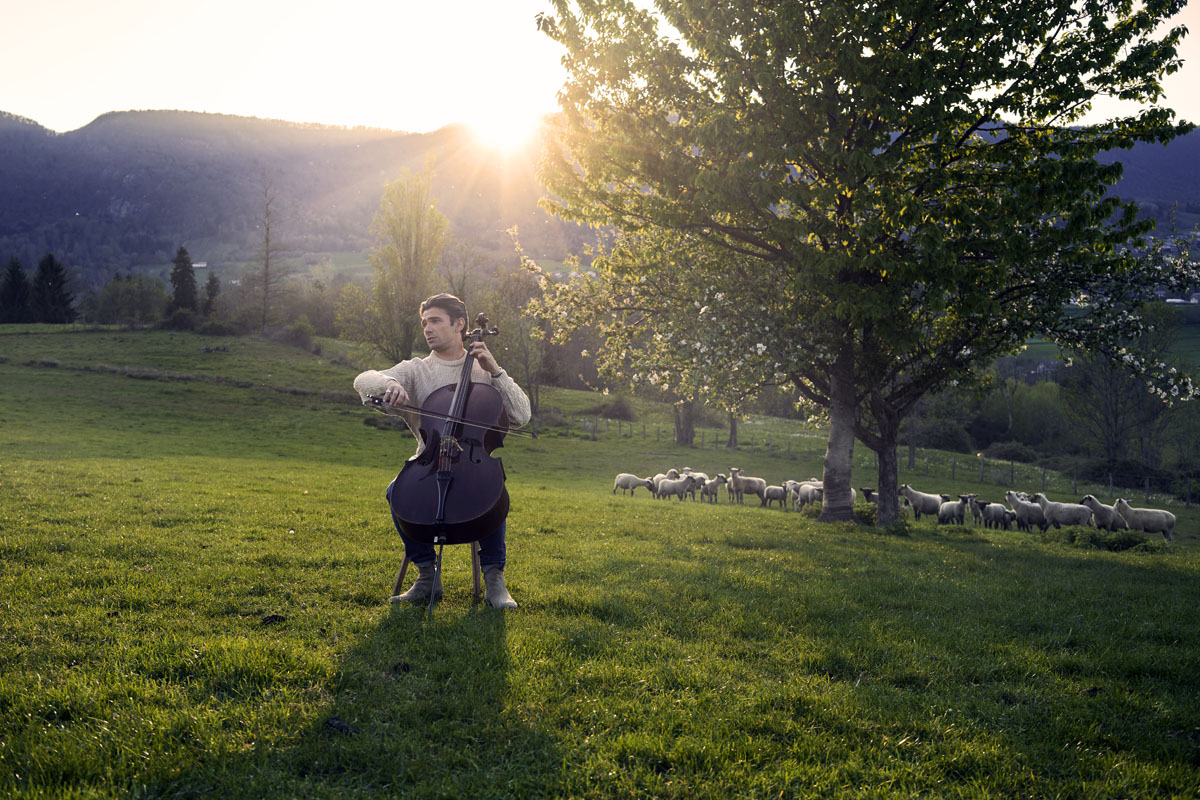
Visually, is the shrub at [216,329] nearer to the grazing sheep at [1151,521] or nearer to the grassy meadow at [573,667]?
the grassy meadow at [573,667]

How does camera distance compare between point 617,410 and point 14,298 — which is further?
point 14,298

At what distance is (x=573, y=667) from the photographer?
17.0ft

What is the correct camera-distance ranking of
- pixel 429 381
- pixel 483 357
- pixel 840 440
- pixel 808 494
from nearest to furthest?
pixel 483 357
pixel 429 381
pixel 840 440
pixel 808 494

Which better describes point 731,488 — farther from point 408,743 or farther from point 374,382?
point 408,743

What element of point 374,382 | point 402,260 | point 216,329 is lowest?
point 374,382

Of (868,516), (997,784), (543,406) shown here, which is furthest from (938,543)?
(543,406)

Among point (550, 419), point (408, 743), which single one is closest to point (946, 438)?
point (550, 419)

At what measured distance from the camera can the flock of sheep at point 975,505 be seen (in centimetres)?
2011

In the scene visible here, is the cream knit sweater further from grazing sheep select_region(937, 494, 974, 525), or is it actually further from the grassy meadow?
grazing sheep select_region(937, 494, 974, 525)

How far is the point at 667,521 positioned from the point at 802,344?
514 centimetres

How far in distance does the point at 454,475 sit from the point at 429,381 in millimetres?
1240

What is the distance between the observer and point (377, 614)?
6309mm

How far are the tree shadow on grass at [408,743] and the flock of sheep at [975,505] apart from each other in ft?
50.2

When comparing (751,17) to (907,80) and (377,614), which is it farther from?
(377,614)
